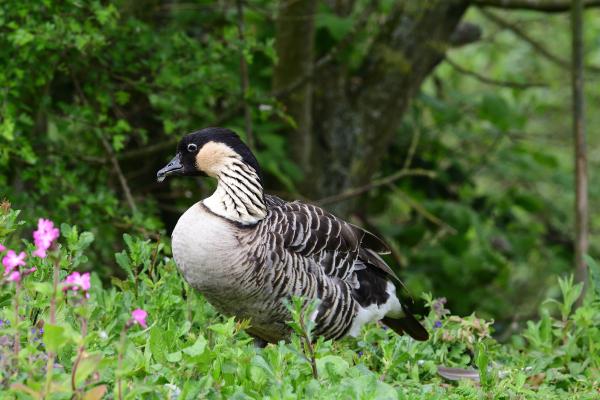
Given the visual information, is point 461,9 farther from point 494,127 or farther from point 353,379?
point 353,379

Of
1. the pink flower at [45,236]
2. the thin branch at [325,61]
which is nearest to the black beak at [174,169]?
the thin branch at [325,61]

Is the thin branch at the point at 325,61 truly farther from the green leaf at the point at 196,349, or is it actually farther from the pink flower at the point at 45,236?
the pink flower at the point at 45,236

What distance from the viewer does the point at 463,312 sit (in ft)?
28.0

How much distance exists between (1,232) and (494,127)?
6.75m

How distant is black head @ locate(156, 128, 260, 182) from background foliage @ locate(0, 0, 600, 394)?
0.71 m

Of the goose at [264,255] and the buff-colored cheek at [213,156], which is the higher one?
the buff-colored cheek at [213,156]

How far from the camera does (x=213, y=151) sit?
5004 mm

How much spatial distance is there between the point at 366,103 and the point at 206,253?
4062 millimetres

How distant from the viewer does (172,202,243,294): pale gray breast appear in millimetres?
4598

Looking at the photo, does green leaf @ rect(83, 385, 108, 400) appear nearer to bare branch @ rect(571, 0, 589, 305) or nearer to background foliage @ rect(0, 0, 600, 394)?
background foliage @ rect(0, 0, 600, 394)

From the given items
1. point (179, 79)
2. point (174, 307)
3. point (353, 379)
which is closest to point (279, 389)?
point (353, 379)

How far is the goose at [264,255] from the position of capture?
465 cm

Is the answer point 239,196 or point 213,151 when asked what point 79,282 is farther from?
point 213,151

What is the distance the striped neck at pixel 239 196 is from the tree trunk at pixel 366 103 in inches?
123
